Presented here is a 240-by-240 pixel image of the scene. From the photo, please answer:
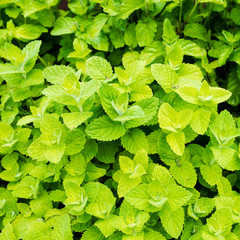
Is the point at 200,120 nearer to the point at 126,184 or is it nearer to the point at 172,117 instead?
the point at 172,117

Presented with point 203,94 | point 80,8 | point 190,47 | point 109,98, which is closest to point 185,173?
point 203,94

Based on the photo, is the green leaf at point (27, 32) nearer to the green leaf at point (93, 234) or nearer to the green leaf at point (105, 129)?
the green leaf at point (105, 129)

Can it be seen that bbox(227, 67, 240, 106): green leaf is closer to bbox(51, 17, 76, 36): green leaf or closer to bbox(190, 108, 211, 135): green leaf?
bbox(190, 108, 211, 135): green leaf

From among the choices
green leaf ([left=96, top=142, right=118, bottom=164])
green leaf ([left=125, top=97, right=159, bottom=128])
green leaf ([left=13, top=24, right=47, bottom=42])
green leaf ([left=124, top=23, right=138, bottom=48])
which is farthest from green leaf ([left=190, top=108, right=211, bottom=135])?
green leaf ([left=13, top=24, right=47, bottom=42])

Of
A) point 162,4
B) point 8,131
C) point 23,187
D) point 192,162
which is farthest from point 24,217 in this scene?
point 162,4

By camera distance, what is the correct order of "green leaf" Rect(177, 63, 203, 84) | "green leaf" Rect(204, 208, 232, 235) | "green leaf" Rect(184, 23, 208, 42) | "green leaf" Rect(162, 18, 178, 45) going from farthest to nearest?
1. "green leaf" Rect(184, 23, 208, 42)
2. "green leaf" Rect(162, 18, 178, 45)
3. "green leaf" Rect(177, 63, 203, 84)
4. "green leaf" Rect(204, 208, 232, 235)

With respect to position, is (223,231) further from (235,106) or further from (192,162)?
(235,106)

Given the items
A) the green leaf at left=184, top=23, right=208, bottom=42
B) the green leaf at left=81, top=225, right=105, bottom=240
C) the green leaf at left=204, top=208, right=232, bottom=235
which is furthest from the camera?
the green leaf at left=184, top=23, right=208, bottom=42

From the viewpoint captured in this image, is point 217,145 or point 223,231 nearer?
point 223,231
